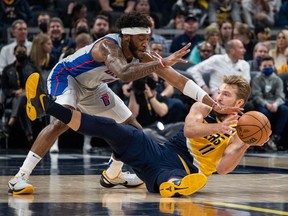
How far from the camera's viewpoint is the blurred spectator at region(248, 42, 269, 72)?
42.5 ft

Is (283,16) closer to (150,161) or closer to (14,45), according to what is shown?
(14,45)

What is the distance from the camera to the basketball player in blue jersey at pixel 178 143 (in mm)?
5980

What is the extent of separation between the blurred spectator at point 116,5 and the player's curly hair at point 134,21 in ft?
26.1

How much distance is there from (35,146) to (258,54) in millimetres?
6944

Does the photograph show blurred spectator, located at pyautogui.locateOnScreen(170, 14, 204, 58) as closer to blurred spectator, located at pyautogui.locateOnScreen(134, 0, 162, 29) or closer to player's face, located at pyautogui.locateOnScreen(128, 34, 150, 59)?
blurred spectator, located at pyautogui.locateOnScreen(134, 0, 162, 29)

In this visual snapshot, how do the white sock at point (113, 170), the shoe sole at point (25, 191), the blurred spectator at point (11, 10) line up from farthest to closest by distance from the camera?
the blurred spectator at point (11, 10)
the white sock at point (113, 170)
the shoe sole at point (25, 191)

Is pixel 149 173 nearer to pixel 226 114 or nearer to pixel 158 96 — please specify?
pixel 226 114

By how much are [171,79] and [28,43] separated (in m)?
6.12

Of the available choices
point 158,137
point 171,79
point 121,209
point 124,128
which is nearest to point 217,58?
point 158,137

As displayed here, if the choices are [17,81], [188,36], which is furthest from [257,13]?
[17,81]

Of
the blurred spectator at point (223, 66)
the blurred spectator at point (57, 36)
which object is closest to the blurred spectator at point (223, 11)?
the blurred spectator at point (223, 66)

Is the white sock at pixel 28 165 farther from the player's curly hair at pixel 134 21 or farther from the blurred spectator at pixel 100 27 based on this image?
the blurred spectator at pixel 100 27

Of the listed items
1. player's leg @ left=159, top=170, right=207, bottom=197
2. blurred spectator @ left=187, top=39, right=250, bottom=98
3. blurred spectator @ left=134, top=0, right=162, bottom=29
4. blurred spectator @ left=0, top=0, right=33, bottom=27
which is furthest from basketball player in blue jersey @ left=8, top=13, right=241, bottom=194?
blurred spectator @ left=0, top=0, right=33, bottom=27

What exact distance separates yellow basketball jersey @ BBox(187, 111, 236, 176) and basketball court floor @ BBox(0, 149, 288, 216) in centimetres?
22
